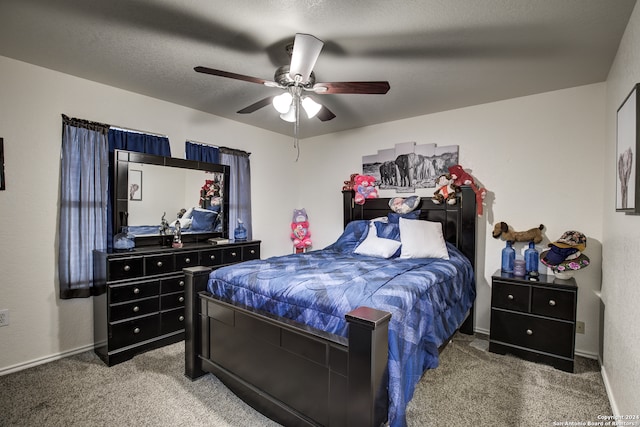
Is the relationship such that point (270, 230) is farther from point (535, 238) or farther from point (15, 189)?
point (535, 238)

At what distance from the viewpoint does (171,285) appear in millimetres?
2922

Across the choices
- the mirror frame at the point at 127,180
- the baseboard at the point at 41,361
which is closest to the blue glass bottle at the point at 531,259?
the mirror frame at the point at 127,180

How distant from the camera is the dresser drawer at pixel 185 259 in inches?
118

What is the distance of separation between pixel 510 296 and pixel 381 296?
5.68ft

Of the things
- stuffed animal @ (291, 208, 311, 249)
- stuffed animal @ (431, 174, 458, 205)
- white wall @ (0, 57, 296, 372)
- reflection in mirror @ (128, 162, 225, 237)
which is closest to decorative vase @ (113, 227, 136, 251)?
reflection in mirror @ (128, 162, 225, 237)

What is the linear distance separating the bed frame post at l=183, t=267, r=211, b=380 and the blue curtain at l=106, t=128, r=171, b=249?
123 centimetres

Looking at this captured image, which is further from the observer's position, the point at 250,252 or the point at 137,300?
the point at 250,252

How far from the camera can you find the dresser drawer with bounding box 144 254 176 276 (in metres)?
2.78

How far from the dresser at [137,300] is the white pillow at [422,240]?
2.14m

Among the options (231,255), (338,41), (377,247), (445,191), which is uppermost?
(338,41)

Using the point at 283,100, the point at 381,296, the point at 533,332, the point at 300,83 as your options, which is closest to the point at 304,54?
the point at 300,83

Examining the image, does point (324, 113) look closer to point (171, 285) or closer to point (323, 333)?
point (323, 333)

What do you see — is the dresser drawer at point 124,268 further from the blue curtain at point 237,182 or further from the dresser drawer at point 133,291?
the blue curtain at point 237,182

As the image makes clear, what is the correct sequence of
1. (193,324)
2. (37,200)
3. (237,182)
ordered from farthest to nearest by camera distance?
1. (237,182)
2. (37,200)
3. (193,324)
